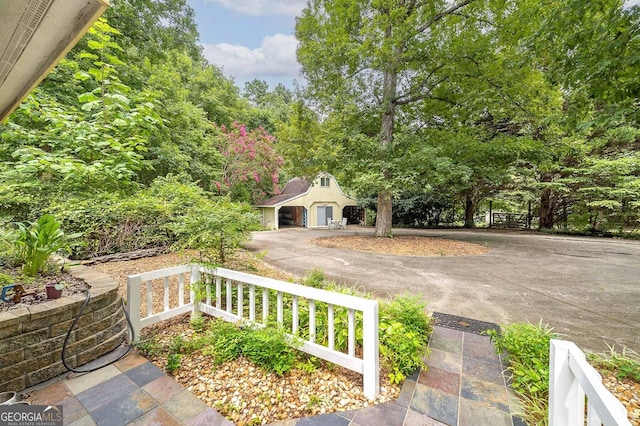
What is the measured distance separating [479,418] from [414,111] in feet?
35.1

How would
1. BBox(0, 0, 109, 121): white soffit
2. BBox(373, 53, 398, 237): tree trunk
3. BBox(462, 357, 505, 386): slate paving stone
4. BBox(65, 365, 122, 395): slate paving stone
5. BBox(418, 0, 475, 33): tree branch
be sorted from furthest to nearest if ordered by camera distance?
1. BBox(373, 53, 398, 237): tree trunk
2. BBox(418, 0, 475, 33): tree branch
3. BBox(462, 357, 505, 386): slate paving stone
4. BBox(65, 365, 122, 395): slate paving stone
5. BBox(0, 0, 109, 121): white soffit

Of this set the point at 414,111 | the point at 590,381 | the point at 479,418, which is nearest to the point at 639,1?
the point at 590,381

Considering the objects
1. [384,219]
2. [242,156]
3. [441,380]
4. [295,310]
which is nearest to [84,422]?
[295,310]

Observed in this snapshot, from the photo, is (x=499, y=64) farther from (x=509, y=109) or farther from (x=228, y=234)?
(x=228, y=234)

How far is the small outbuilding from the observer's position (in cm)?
1827

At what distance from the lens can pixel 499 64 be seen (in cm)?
764

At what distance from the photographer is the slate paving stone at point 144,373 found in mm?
2010

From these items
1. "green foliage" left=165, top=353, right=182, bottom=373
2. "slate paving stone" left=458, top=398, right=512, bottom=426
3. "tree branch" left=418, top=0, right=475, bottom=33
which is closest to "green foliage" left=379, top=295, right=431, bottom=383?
"slate paving stone" left=458, top=398, right=512, bottom=426

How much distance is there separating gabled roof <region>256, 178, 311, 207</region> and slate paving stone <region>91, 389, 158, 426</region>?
615 inches

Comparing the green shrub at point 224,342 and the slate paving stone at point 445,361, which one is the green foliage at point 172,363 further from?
the slate paving stone at point 445,361

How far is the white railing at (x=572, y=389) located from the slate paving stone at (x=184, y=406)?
6.84 ft

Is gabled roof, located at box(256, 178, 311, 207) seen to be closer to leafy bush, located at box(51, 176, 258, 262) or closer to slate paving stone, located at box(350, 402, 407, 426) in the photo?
leafy bush, located at box(51, 176, 258, 262)

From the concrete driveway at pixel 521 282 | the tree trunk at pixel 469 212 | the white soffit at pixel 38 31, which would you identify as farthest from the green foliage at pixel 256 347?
the tree trunk at pixel 469 212

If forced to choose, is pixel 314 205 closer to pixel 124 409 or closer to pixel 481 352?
pixel 481 352
